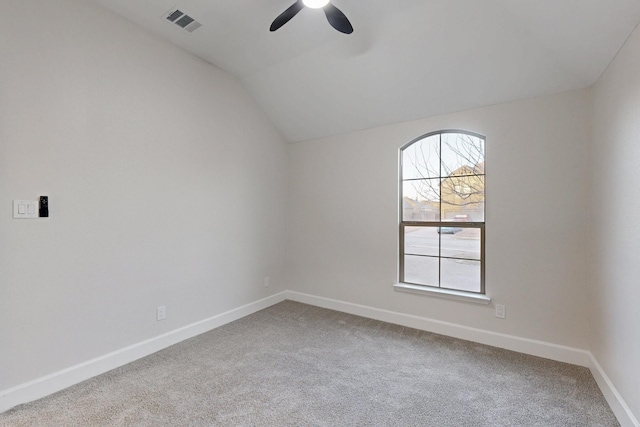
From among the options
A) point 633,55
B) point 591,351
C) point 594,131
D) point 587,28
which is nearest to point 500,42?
point 587,28

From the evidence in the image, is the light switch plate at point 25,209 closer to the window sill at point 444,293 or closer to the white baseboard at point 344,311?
the white baseboard at point 344,311

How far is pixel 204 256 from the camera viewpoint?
307cm

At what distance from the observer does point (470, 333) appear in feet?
9.36

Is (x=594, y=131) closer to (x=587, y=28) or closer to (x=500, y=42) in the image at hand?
(x=587, y=28)

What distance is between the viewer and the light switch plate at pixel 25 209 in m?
1.91

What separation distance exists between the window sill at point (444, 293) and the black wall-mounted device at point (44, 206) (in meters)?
3.17

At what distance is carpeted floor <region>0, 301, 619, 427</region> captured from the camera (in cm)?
179

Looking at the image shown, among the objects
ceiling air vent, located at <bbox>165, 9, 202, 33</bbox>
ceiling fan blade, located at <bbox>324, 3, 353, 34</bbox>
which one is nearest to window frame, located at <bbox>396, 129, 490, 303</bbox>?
ceiling fan blade, located at <bbox>324, 3, 353, 34</bbox>

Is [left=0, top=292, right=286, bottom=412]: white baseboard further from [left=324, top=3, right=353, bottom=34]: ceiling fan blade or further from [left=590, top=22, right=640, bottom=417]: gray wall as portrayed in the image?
[left=590, top=22, right=640, bottom=417]: gray wall

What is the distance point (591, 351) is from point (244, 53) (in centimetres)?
405

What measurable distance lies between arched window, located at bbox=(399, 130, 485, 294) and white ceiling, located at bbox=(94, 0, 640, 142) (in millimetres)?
398

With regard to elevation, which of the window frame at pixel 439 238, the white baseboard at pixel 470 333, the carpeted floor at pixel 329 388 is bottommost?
the carpeted floor at pixel 329 388

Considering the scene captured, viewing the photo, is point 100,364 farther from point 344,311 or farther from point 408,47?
point 408,47

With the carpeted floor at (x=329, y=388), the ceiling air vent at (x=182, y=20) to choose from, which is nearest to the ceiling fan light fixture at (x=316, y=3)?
the ceiling air vent at (x=182, y=20)
